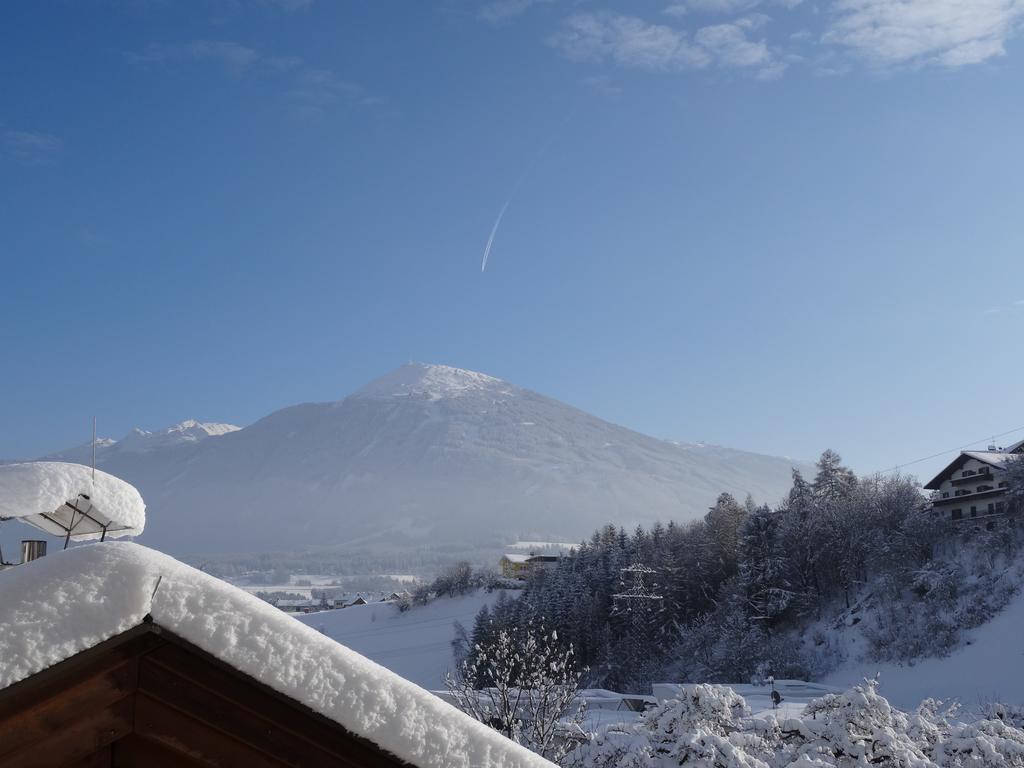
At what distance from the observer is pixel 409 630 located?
70.0m

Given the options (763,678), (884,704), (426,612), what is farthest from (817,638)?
(426,612)

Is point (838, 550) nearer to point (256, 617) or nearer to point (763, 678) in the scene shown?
point (763, 678)

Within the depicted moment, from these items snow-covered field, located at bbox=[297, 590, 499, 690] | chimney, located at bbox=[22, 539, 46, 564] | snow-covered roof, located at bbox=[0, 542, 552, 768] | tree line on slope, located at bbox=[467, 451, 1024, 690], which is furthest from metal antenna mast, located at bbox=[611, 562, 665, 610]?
snow-covered roof, located at bbox=[0, 542, 552, 768]

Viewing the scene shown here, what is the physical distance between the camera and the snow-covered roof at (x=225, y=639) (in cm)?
139

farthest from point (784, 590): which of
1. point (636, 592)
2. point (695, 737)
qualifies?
point (695, 737)

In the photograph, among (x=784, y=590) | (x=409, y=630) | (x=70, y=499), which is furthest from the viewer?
(x=409, y=630)

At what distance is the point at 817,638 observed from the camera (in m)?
40.9

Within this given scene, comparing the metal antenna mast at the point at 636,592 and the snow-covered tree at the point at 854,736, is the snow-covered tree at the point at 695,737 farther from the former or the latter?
the metal antenna mast at the point at 636,592

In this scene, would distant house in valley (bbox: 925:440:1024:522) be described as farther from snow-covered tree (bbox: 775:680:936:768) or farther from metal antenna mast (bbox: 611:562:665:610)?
snow-covered tree (bbox: 775:680:936:768)

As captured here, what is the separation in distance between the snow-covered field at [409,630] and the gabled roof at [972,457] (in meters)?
30.5

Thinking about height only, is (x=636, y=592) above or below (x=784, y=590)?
below

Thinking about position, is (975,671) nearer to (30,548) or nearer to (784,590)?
(784,590)

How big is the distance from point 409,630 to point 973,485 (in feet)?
147

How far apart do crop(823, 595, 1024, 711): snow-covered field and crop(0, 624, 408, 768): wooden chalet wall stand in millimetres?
33139
